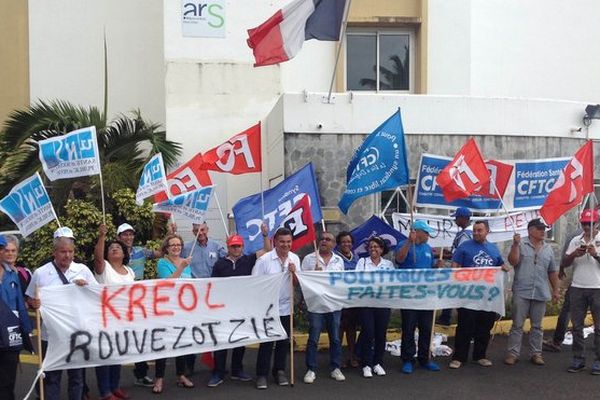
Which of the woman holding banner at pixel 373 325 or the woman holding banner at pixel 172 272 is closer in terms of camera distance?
the woman holding banner at pixel 172 272

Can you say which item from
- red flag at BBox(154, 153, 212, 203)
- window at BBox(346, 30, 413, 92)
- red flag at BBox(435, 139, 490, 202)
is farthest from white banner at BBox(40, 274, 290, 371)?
window at BBox(346, 30, 413, 92)

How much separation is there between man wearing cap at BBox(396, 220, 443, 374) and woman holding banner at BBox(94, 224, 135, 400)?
10.3 feet

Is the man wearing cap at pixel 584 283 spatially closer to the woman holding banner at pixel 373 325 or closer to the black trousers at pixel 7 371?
the woman holding banner at pixel 373 325

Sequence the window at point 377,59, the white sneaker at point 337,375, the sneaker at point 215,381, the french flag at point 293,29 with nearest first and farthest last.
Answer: the sneaker at point 215,381, the white sneaker at point 337,375, the french flag at point 293,29, the window at point 377,59

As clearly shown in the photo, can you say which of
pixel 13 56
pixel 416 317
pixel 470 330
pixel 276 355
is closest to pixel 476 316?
pixel 470 330

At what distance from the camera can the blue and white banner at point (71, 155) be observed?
24.6 ft

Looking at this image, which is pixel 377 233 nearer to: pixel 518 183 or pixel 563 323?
pixel 518 183

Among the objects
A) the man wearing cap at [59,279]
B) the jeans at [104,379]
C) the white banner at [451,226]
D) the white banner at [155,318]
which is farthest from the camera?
the white banner at [451,226]

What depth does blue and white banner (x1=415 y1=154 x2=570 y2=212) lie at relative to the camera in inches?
378

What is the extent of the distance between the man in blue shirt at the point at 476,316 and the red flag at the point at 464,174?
30.6 inches

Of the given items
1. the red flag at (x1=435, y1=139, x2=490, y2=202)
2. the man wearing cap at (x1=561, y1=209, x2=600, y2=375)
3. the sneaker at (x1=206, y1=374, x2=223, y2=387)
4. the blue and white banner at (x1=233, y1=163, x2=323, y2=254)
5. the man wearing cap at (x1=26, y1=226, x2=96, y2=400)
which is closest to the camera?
the man wearing cap at (x1=26, y1=226, x2=96, y2=400)

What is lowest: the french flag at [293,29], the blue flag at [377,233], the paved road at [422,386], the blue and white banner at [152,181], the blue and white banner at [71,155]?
the paved road at [422,386]

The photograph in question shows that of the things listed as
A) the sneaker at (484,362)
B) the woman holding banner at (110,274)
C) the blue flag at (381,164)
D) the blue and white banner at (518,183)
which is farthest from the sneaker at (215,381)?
the blue and white banner at (518,183)

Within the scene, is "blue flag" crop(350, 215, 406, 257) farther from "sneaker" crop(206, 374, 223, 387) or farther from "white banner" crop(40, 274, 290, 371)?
"sneaker" crop(206, 374, 223, 387)
